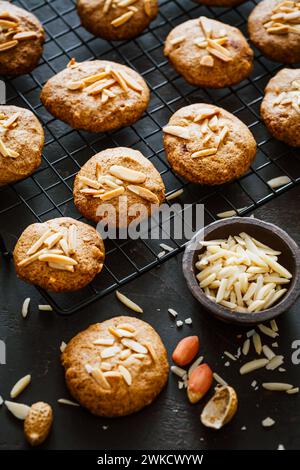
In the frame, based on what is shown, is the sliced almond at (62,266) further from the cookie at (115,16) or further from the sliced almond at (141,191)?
the cookie at (115,16)

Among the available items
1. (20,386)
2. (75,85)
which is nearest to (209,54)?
(75,85)

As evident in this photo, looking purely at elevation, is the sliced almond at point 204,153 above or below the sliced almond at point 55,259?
below

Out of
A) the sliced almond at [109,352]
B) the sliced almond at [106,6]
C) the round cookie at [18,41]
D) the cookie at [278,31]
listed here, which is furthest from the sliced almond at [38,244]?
the cookie at [278,31]

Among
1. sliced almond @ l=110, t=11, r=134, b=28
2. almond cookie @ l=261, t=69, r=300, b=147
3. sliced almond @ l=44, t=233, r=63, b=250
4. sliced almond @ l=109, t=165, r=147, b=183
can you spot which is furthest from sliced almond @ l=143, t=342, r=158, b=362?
sliced almond @ l=110, t=11, r=134, b=28

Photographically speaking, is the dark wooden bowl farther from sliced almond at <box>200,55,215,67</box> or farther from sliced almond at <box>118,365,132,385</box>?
sliced almond at <box>200,55,215,67</box>

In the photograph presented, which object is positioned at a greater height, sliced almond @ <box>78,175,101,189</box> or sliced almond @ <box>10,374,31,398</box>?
sliced almond @ <box>78,175,101,189</box>

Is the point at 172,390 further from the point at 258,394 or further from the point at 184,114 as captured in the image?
the point at 184,114

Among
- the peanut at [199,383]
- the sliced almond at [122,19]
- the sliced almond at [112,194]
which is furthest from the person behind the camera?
the sliced almond at [122,19]

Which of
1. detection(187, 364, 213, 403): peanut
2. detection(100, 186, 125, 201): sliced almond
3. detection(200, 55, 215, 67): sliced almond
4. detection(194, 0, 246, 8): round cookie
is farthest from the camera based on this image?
detection(194, 0, 246, 8): round cookie
